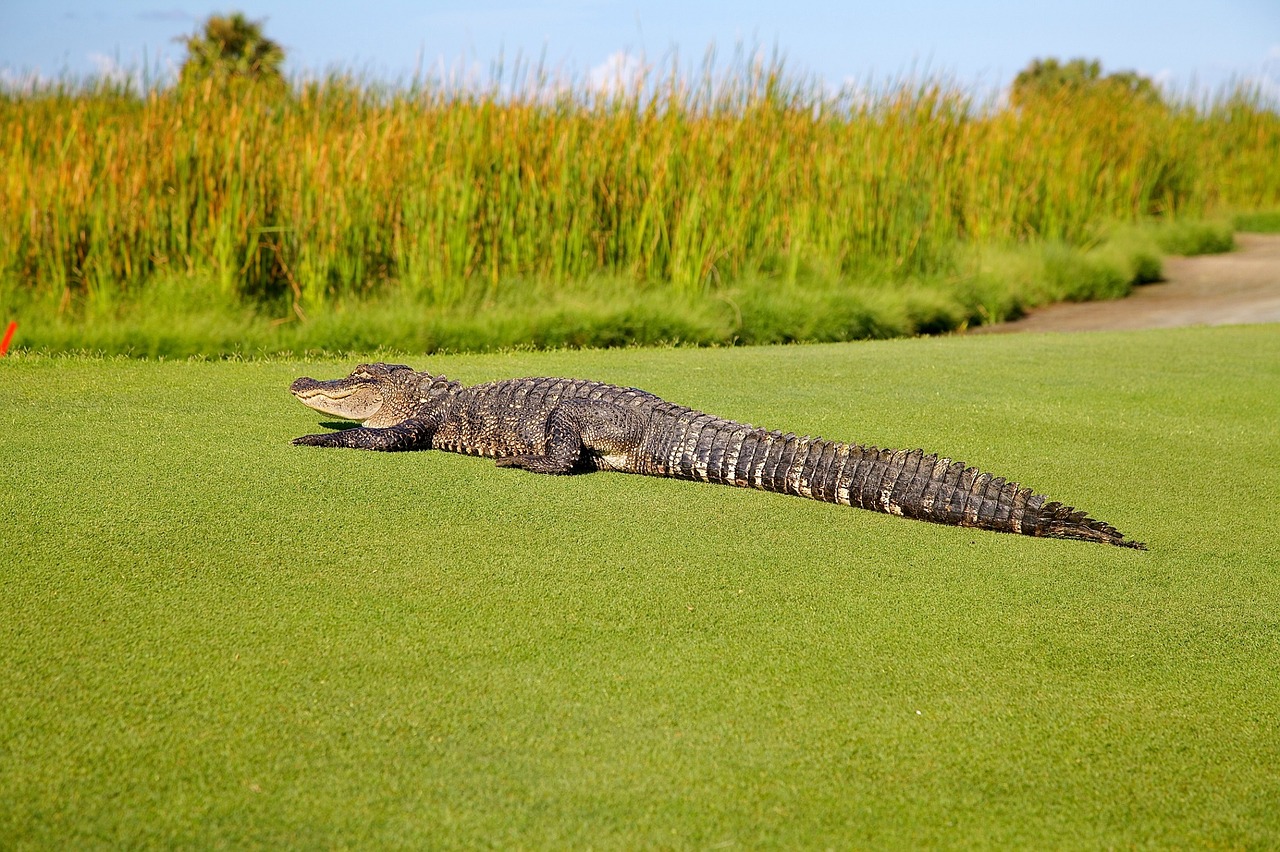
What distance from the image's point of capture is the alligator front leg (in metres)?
3.93

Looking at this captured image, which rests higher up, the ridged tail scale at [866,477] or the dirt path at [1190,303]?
the dirt path at [1190,303]

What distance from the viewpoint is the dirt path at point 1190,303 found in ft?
30.5

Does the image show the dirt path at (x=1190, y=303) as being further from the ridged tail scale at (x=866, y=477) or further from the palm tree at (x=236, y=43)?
the palm tree at (x=236, y=43)

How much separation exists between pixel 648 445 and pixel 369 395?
1.35 metres

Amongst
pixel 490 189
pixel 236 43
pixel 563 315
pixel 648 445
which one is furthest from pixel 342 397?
pixel 236 43

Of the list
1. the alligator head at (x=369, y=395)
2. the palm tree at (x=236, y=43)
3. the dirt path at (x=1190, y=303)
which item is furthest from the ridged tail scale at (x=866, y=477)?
the palm tree at (x=236, y=43)

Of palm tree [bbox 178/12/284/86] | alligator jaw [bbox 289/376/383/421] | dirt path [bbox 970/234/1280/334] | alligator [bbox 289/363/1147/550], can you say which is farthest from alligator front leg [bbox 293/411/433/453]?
palm tree [bbox 178/12/284/86]

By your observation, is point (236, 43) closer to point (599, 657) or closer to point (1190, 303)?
point (1190, 303)

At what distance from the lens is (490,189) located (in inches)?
321

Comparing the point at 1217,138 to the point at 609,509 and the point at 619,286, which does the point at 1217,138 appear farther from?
the point at 609,509

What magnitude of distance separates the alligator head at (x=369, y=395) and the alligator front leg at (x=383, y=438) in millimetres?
218

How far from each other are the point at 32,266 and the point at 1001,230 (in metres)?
8.62

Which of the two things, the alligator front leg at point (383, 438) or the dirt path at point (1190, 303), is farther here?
the dirt path at point (1190, 303)

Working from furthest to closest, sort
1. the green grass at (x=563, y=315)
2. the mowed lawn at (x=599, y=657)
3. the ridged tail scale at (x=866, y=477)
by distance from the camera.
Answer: the green grass at (x=563, y=315) → the ridged tail scale at (x=866, y=477) → the mowed lawn at (x=599, y=657)
